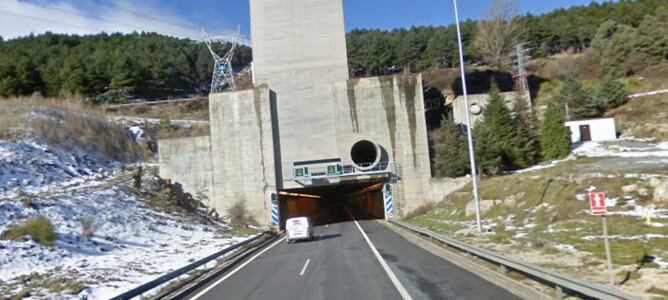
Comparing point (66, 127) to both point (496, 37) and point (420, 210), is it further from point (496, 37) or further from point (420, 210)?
point (496, 37)

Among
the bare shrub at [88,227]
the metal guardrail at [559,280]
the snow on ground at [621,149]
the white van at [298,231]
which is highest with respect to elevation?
the snow on ground at [621,149]

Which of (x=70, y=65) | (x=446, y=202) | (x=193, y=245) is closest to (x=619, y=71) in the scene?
(x=446, y=202)

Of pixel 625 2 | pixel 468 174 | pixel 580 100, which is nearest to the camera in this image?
pixel 468 174

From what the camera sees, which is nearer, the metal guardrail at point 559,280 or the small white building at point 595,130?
the metal guardrail at point 559,280

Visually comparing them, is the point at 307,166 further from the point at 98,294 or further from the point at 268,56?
the point at 98,294

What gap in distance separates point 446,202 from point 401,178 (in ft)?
19.7

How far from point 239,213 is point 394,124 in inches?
651

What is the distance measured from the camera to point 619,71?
70438mm

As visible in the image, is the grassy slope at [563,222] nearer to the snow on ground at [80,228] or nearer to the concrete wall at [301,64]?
the snow on ground at [80,228]

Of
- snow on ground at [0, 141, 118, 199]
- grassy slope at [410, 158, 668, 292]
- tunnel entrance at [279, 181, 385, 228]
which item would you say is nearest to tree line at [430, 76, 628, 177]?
grassy slope at [410, 158, 668, 292]

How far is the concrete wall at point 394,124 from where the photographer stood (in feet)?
147

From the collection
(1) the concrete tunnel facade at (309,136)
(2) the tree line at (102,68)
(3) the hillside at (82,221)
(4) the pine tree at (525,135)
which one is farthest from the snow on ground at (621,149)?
(2) the tree line at (102,68)

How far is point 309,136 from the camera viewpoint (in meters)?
47.2

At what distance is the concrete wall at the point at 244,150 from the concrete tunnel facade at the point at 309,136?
94mm
